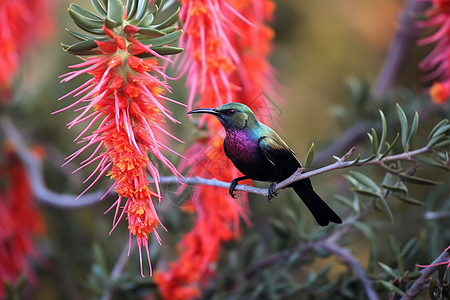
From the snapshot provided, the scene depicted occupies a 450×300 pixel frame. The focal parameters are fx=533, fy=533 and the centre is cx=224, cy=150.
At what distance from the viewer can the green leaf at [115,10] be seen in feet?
1.88

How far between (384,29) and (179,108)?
0.91 m

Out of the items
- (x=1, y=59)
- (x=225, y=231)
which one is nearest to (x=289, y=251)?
(x=225, y=231)

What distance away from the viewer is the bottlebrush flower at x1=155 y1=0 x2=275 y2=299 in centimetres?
75

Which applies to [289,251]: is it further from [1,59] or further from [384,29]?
[384,29]

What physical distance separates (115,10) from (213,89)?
241mm

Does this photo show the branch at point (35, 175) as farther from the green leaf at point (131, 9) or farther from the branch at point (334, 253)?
the green leaf at point (131, 9)

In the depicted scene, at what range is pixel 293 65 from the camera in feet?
6.64

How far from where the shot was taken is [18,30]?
134 cm

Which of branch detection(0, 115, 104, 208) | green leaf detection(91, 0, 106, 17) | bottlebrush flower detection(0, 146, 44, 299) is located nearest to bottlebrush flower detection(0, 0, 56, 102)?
branch detection(0, 115, 104, 208)

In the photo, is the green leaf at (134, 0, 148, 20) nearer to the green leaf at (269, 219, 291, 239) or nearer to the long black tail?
the long black tail

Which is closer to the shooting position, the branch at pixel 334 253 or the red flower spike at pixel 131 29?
the red flower spike at pixel 131 29

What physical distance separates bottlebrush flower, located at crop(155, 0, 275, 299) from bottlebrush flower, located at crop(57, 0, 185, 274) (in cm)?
13

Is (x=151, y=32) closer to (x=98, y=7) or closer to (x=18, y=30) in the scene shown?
(x=98, y=7)

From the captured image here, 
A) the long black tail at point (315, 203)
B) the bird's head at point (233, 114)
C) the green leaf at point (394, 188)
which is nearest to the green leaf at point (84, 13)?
the bird's head at point (233, 114)
